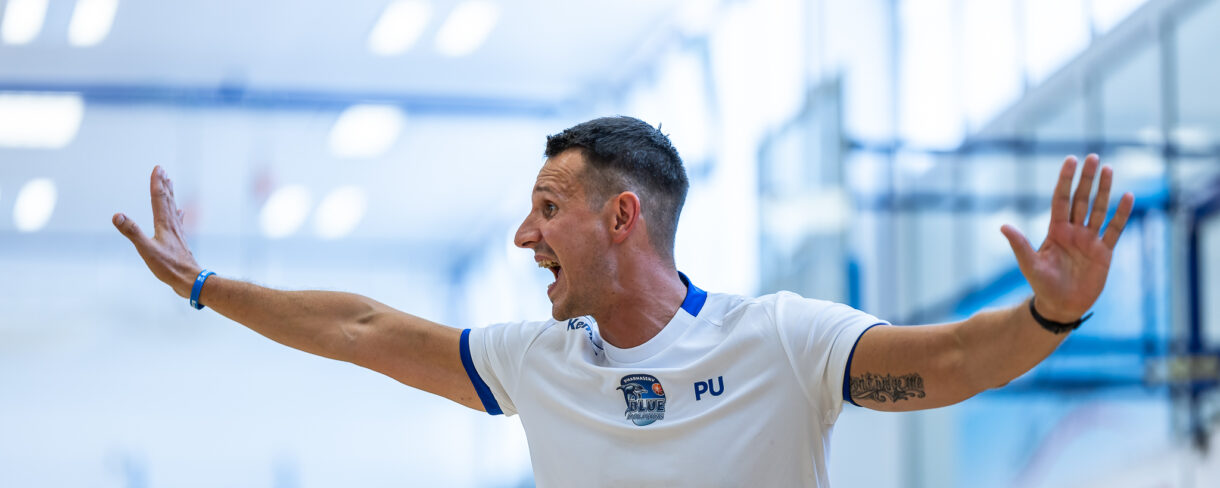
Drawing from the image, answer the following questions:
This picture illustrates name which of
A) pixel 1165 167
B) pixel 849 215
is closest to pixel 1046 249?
pixel 1165 167

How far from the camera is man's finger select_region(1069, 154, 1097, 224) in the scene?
135 cm

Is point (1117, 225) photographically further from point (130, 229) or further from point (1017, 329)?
point (130, 229)

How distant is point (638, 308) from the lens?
6.25 feet

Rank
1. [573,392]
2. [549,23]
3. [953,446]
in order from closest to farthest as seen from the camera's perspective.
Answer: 1. [573,392]
2. [953,446]
3. [549,23]

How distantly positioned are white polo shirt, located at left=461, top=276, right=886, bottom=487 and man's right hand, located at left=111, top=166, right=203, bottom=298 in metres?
0.61

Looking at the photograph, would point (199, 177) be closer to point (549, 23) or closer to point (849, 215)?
point (549, 23)

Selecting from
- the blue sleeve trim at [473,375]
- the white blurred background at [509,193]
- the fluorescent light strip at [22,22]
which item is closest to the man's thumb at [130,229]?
the blue sleeve trim at [473,375]

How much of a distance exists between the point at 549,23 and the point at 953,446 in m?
2.66

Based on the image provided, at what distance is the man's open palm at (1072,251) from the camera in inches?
52.4

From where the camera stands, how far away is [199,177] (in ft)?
17.6

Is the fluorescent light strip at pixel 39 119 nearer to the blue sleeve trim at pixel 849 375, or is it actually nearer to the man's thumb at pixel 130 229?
the man's thumb at pixel 130 229

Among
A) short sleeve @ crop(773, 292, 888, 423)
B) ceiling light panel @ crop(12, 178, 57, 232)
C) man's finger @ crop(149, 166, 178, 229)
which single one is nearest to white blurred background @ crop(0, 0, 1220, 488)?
ceiling light panel @ crop(12, 178, 57, 232)

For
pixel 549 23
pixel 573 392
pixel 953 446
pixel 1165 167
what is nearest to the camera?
pixel 573 392

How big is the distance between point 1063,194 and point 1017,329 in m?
0.16
